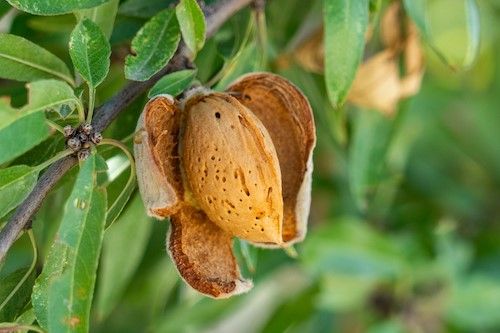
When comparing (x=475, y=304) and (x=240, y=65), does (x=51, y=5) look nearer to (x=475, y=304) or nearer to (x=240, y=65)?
(x=240, y=65)

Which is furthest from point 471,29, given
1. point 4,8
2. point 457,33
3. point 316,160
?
point 316,160

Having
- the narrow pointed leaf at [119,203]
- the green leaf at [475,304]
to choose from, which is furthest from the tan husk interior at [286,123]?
the green leaf at [475,304]

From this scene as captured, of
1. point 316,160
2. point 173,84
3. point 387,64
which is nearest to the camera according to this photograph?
point 173,84

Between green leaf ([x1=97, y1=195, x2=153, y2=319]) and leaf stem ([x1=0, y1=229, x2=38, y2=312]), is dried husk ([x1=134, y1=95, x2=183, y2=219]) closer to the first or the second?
leaf stem ([x1=0, y1=229, x2=38, y2=312])

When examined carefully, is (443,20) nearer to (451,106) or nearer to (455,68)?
(455,68)

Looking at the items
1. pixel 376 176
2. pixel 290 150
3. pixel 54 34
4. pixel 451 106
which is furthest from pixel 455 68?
pixel 451 106

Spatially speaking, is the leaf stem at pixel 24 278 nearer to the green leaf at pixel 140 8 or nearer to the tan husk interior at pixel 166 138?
the tan husk interior at pixel 166 138
